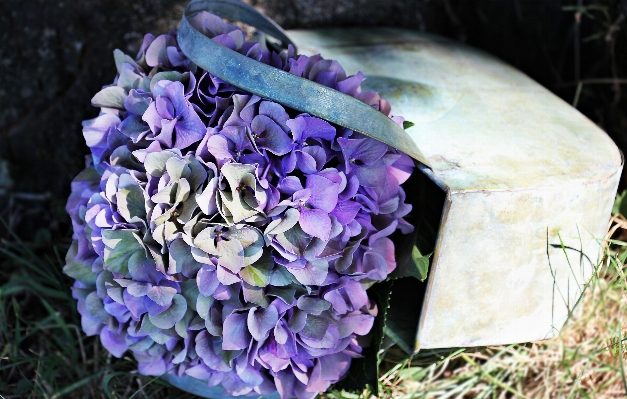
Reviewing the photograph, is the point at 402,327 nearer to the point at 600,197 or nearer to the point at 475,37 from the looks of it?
the point at 600,197

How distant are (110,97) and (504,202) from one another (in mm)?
676

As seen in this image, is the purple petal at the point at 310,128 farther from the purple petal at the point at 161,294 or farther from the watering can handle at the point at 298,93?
the purple petal at the point at 161,294

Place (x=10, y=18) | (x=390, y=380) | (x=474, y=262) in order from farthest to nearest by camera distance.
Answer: (x=10, y=18), (x=390, y=380), (x=474, y=262)

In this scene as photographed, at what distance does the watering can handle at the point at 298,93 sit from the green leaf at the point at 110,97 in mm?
149

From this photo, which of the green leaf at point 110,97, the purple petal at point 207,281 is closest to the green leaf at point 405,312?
the purple petal at point 207,281

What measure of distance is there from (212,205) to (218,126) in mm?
130

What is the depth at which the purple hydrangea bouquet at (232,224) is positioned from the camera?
959mm

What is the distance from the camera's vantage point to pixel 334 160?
3.43 feet

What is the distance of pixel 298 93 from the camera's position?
0.98 meters

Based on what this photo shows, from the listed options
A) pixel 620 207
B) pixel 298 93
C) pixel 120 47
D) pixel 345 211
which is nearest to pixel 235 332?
pixel 345 211

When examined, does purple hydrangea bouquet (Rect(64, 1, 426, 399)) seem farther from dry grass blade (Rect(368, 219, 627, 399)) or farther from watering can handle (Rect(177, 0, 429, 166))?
dry grass blade (Rect(368, 219, 627, 399))

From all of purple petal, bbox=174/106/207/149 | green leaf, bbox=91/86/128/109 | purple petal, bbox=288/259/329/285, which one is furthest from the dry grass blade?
green leaf, bbox=91/86/128/109

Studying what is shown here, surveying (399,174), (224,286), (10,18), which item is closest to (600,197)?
(399,174)

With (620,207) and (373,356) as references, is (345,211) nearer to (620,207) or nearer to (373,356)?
(373,356)
